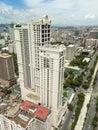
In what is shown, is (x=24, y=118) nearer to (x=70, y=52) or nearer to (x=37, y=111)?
(x=37, y=111)

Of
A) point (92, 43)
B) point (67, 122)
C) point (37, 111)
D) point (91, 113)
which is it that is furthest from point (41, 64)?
point (92, 43)

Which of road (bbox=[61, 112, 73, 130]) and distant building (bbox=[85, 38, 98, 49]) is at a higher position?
distant building (bbox=[85, 38, 98, 49])

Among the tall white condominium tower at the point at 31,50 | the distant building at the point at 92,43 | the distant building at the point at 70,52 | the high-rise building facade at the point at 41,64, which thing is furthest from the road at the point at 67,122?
the distant building at the point at 92,43

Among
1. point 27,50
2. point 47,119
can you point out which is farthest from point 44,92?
point 27,50

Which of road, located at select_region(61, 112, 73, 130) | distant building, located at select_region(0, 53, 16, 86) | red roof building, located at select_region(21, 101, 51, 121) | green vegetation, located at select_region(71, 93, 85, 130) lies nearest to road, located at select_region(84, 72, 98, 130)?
green vegetation, located at select_region(71, 93, 85, 130)

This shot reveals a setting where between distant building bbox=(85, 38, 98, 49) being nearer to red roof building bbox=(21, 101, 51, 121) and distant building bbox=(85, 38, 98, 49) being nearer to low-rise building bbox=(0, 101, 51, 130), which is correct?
red roof building bbox=(21, 101, 51, 121)
